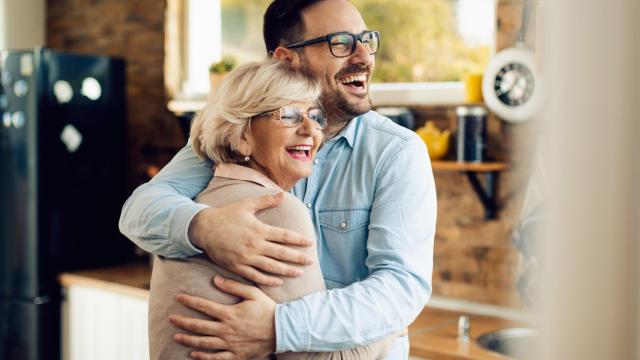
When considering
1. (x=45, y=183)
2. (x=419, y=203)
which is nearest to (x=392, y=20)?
(x=45, y=183)

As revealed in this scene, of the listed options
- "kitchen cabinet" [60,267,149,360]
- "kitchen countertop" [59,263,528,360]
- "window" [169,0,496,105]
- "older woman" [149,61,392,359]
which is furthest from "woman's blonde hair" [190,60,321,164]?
"kitchen cabinet" [60,267,149,360]

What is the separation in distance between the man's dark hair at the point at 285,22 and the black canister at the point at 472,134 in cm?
135

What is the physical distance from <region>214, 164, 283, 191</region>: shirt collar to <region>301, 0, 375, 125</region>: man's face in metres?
0.25

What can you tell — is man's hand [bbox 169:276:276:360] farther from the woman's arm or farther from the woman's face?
the woman's face

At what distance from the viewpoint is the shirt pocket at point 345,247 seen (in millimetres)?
1502

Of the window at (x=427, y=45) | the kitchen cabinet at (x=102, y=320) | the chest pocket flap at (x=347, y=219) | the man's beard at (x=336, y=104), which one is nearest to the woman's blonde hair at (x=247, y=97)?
the man's beard at (x=336, y=104)

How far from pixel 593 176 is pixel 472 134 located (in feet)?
8.34

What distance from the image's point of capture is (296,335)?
51.0 inches

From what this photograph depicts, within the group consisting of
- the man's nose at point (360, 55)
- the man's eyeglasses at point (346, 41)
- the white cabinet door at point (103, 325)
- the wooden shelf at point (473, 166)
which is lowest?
the white cabinet door at point (103, 325)

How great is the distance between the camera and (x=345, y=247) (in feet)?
4.95

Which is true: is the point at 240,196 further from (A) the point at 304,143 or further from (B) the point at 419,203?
(B) the point at 419,203

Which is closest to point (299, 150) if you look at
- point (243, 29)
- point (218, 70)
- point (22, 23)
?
point (218, 70)

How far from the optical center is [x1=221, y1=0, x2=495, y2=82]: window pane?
10.3 ft

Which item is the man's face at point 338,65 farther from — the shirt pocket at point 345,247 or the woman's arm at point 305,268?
the woman's arm at point 305,268
